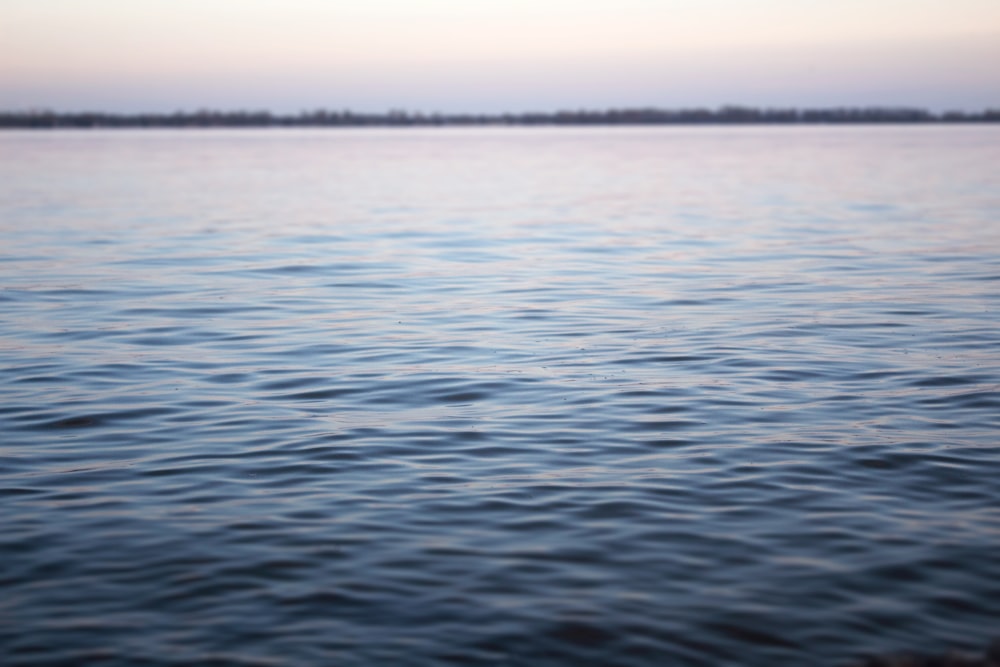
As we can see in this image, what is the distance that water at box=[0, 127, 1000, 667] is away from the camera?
6.01m

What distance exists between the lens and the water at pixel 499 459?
6.01 meters

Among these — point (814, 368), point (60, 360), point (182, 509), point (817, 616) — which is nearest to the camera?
point (817, 616)

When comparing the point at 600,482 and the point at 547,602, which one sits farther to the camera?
the point at 600,482

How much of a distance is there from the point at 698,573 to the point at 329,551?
2.26 metres

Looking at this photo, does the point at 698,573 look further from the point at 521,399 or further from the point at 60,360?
the point at 60,360

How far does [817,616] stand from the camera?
6.03 metres

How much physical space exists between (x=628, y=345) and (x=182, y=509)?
694 centimetres

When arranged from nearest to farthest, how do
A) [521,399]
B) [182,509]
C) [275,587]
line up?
[275,587], [182,509], [521,399]

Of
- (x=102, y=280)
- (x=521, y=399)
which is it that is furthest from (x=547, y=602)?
(x=102, y=280)

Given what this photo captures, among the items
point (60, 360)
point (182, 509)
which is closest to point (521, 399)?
point (182, 509)

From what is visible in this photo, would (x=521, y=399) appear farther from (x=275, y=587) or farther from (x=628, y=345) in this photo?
(x=275, y=587)

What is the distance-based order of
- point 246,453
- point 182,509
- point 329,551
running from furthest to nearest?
point 246,453 < point 182,509 < point 329,551

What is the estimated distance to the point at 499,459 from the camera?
29.5ft

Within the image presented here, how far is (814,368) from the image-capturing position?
12.2m
